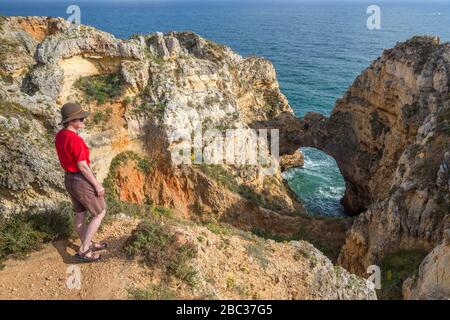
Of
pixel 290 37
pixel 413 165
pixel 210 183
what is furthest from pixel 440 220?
pixel 290 37

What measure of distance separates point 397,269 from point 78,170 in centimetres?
1658

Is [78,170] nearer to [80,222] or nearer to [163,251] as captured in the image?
[80,222]

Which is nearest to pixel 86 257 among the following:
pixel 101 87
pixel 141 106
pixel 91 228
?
pixel 91 228

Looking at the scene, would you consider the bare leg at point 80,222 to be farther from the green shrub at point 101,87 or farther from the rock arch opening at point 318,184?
the rock arch opening at point 318,184

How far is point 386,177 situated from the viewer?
3434 centimetres

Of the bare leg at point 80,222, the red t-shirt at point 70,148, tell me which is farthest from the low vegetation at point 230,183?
the red t-shirt at point 70,148

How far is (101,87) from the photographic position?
91.5 ft

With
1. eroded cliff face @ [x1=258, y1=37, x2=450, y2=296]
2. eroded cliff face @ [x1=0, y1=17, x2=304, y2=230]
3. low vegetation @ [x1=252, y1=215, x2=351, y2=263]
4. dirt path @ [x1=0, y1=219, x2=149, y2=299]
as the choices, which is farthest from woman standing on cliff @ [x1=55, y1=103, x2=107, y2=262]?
low vegetation @ [x1=252, y1=215, x2=351, y2=263]

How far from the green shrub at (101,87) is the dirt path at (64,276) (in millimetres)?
18458

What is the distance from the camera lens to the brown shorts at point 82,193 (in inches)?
353

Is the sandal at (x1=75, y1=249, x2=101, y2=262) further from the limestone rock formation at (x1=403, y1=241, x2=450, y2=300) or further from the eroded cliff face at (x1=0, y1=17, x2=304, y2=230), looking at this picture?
the eroded cliff face at (x1=0, y1=17, x2=304, y2=230)

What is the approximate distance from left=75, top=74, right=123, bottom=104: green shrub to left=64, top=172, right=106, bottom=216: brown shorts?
63.2ft

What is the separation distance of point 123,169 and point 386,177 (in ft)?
74.3

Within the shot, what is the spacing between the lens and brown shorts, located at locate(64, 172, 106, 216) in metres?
8.97
